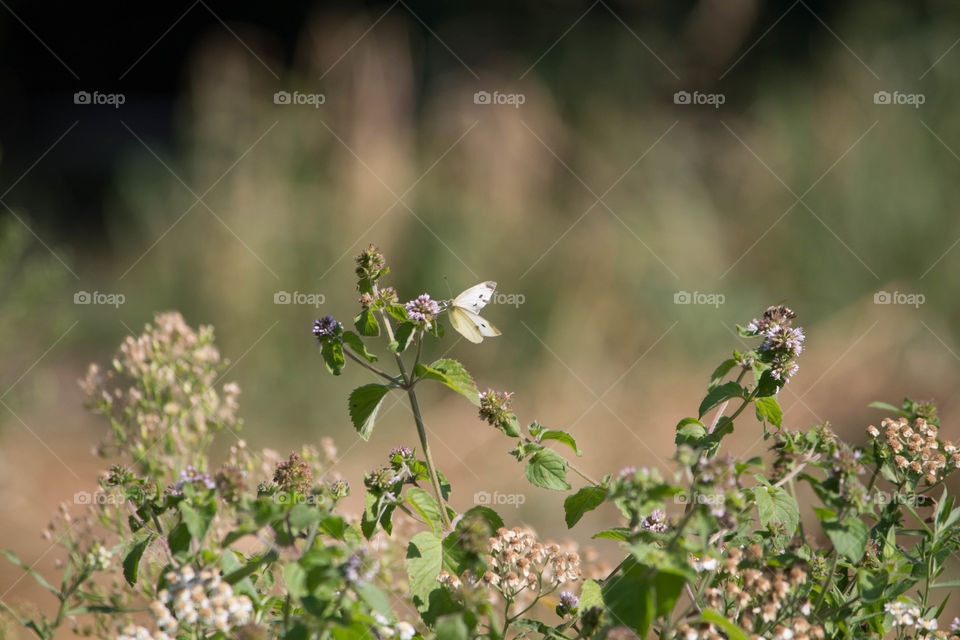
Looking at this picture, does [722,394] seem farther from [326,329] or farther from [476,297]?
[326,329]

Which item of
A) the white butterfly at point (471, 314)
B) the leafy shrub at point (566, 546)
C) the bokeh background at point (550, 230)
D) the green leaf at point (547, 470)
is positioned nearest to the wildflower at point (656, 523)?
the leafy shrub at point (566, 546)

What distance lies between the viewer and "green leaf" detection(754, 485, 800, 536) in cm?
106

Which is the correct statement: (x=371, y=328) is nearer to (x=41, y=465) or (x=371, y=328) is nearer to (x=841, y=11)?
(x=41, y=465)

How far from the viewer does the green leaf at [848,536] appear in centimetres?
89

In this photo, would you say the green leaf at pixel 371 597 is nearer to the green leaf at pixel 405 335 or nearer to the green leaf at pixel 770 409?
the green leaf at pixel 405 335

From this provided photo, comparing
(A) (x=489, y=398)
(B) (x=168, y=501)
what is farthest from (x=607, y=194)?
(B) (x=168, y=501)

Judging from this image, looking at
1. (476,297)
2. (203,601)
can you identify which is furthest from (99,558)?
(476,297)

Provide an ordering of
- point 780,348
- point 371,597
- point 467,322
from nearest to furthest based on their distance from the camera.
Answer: point 371,597 < point 780,348 < point 467,322

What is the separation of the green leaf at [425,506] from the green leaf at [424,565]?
2cm

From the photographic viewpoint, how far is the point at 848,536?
914 mm

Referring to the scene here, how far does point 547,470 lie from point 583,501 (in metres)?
0.07

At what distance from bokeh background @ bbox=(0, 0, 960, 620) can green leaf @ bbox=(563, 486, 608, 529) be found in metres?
1.79

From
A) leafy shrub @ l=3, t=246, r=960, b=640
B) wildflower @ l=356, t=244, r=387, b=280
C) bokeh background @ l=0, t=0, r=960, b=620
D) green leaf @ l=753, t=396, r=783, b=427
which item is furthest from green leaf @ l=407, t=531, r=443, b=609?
bokeh background @ l=0, t=0, r=960, b=620

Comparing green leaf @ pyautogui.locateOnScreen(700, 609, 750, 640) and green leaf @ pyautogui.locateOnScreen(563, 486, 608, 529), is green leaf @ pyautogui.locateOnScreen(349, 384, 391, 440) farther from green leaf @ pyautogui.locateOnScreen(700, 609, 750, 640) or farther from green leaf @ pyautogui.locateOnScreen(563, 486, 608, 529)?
green leaf @ pyautogui.locateOnScreen(700, 609, 750, 640)
